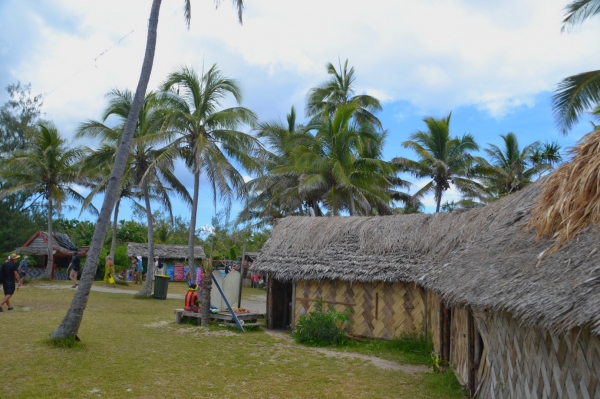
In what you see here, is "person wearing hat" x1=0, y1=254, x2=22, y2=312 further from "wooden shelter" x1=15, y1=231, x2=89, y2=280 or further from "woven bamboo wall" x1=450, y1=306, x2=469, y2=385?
"wooden shelter" x1=15, y1=231, x2=89, y2=280

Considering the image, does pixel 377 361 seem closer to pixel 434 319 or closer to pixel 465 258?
pixel 434 319

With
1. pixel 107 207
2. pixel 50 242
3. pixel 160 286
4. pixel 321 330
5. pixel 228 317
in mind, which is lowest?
pixel 321 330

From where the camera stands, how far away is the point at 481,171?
2795 cm

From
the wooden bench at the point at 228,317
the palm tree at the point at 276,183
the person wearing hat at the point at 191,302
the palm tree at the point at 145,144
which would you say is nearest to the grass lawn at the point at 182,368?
the wooden bench at the point at 228,317

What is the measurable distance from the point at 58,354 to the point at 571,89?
1056 centimetres

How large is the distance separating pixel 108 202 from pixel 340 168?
37.4 feet

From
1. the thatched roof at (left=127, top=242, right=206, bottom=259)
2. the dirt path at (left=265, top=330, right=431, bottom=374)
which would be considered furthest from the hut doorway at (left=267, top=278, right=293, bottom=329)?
the thatched roof at (left=127, top=242, right=206, bottom=259)

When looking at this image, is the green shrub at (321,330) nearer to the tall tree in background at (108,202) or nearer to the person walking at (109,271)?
the tall tree in background at (108,202)

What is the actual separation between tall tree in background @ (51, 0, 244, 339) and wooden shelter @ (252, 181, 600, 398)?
4.74 meters

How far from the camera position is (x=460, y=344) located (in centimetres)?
877

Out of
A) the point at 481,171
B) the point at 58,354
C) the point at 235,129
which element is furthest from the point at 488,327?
the point at 481,171

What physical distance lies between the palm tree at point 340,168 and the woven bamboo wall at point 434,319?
915 cm

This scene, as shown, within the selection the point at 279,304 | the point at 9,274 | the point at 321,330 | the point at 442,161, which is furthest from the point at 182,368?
the point at 442,161

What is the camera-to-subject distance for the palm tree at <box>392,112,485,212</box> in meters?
27.0
